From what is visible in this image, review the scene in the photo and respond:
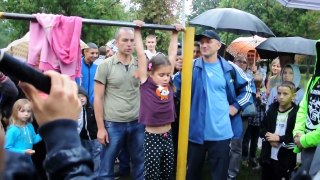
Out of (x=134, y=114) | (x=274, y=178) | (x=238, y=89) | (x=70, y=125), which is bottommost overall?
(x=274, y=178)

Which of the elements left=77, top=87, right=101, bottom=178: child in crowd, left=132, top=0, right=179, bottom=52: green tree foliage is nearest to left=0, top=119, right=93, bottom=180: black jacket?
left=77, top=87, right=101, bottom=178: child in crowd

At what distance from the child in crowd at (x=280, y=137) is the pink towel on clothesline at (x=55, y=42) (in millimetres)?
2342

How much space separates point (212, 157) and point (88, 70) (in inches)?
96.5

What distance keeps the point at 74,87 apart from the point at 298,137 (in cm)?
289

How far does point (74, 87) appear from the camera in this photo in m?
0.98

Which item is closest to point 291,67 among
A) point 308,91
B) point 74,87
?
point 308,91

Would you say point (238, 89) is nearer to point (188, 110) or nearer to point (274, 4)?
point (188, 110)

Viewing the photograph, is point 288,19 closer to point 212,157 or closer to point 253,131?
point 253,131

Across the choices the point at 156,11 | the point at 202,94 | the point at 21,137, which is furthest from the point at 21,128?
the point at 156,11

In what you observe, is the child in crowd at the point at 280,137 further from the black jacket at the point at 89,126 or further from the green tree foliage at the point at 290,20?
the green tree foliage at the point at 290,20

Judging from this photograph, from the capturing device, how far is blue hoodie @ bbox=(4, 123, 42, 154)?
3.84 meters

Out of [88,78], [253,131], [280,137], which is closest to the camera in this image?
[280,137]

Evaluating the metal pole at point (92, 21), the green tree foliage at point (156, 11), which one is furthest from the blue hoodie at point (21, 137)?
the green tree foliage at point (156, 11)

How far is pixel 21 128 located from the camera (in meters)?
3.96
